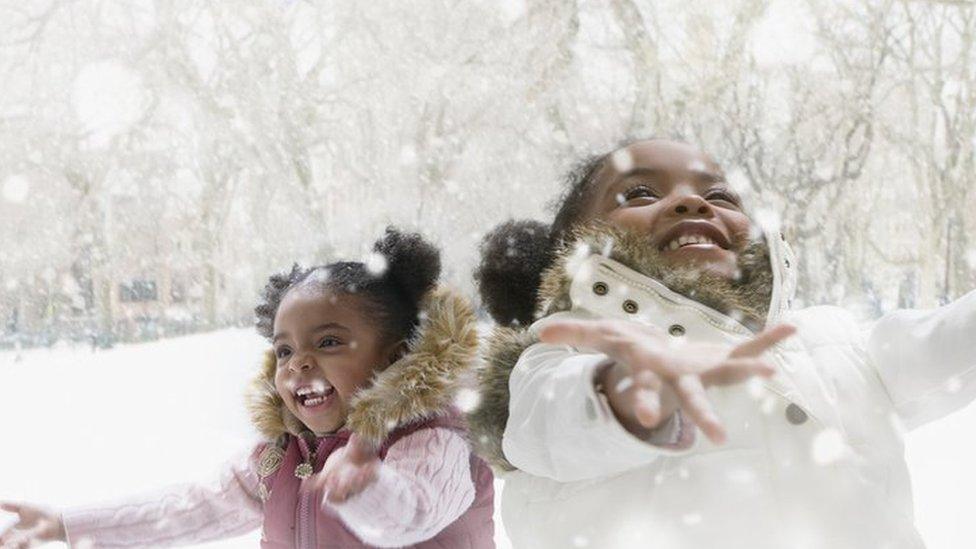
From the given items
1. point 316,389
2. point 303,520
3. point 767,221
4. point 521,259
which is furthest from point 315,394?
point 767,221

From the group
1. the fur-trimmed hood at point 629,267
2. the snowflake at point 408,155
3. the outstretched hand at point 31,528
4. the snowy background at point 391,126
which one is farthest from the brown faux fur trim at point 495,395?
the snowflake at point 408,155

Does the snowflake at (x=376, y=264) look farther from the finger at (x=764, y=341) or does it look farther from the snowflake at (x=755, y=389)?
the finger at (x=764, y=341)

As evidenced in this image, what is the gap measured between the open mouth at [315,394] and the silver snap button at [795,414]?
393 millimetres

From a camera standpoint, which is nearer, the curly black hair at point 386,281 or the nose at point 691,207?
the nose at point 691,207

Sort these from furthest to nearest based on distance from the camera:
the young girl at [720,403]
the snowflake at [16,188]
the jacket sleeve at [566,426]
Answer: the snowflake at [16,188] → the young girl at [720,403] → the jacket sleeve at [566,426]

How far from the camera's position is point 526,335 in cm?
73

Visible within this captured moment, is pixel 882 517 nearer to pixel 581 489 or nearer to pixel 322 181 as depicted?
pixel 581 489

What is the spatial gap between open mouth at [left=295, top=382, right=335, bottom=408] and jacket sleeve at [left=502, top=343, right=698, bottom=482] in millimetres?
215

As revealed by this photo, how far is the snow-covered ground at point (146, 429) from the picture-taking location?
57.2 inches

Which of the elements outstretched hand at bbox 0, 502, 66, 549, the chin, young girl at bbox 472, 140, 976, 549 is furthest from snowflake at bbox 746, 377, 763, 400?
outstretched hand at bbox 0, 502, 66, 549

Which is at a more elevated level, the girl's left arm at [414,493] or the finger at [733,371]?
the finger at [733,371]

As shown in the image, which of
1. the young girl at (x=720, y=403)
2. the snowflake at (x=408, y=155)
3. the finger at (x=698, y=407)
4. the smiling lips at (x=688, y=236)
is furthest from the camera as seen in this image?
the snowflake at (x=408, y=155)

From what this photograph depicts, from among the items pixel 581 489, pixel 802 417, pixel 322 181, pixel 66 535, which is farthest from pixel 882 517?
pixel 322 181

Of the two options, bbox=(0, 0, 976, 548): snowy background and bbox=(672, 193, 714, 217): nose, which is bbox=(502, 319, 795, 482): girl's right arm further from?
bbox=(0, 0, 976, 548): snowy background
